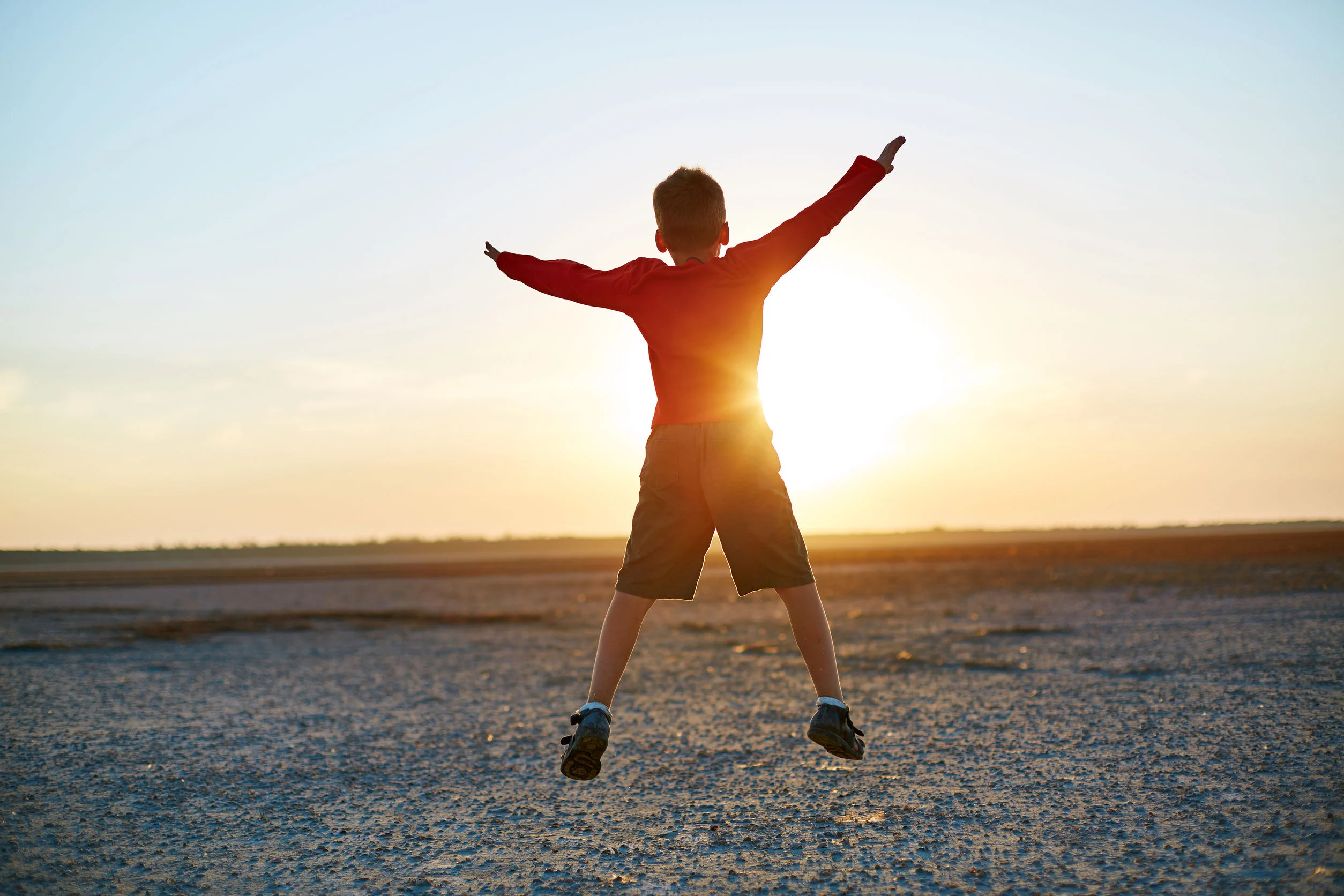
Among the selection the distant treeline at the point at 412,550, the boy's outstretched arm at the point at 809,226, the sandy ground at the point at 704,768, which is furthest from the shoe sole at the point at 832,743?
the distant treeline at the point at 412,550

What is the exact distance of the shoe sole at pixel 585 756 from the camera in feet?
11.5

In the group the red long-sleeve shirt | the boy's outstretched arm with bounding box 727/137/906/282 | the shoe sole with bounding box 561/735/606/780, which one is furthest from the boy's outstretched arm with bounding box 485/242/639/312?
the shoe sole with bounding box 561/735/606/780

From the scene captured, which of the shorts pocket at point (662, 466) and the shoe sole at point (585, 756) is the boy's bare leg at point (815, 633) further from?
the shorts pocket at point (662, 466)

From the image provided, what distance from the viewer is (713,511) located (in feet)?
11.7

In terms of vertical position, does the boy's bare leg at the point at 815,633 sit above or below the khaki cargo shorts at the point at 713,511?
below

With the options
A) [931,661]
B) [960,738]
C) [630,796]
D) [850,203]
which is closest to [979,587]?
[931,661]

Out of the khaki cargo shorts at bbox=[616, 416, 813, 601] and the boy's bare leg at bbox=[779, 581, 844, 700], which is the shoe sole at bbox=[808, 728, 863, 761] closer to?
the boy's bare leg at bbox=[779, 581, 844, 700]

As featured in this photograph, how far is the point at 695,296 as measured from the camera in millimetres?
3580

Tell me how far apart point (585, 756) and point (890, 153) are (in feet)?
8.11

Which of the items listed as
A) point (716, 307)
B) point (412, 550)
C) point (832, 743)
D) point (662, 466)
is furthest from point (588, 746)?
point (412, 550)

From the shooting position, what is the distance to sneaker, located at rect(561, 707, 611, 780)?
3502mm

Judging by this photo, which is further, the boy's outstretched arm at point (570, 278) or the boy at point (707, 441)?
the boy's outstretched arm at point (570, 278)

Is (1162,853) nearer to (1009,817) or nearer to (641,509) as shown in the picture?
(1009,817)

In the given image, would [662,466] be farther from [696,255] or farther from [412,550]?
[412,550]
